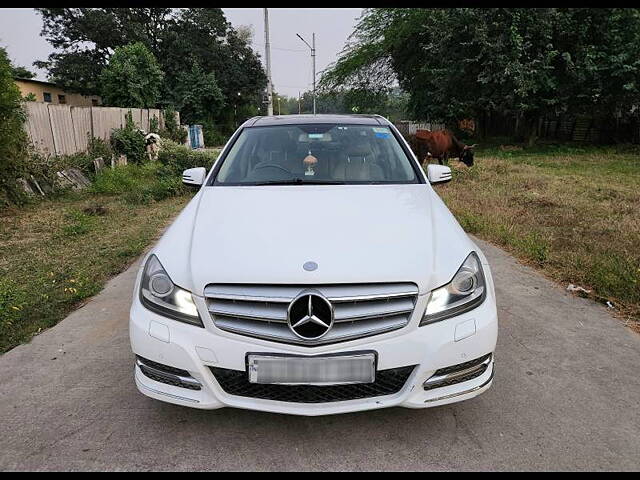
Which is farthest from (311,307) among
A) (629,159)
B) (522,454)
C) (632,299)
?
(629,159)

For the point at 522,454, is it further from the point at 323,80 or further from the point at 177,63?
the point at 177,63

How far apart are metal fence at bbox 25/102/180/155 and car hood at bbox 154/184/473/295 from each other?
26.9 ft

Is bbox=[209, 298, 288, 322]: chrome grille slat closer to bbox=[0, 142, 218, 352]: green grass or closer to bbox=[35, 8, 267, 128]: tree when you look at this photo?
bbox=[0, 142, 218, 352]: green grass

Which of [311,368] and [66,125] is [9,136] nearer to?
[66,125]

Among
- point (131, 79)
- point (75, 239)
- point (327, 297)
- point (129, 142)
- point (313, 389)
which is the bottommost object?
point (75, 239)

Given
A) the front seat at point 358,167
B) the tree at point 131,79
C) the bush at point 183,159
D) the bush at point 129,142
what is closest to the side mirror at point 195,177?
the front seat at point 358,167

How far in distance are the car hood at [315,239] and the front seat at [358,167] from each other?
0.30 meters

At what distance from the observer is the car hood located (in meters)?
2.05

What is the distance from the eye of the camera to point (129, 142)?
12625mm

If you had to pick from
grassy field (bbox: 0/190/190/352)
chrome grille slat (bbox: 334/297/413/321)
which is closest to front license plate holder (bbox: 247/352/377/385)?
chrome grille slat (bbox: 334/297/413/321)

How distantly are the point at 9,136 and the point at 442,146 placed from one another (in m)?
9.25

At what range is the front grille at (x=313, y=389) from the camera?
2.04 meters

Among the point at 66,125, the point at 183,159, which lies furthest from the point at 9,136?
the point at 183,159

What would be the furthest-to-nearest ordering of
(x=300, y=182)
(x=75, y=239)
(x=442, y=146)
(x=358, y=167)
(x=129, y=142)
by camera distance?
(x=129, y=142), (x=442, y=146), (x=75, y=239), (x=358, y=167), (x=300, y=182)
